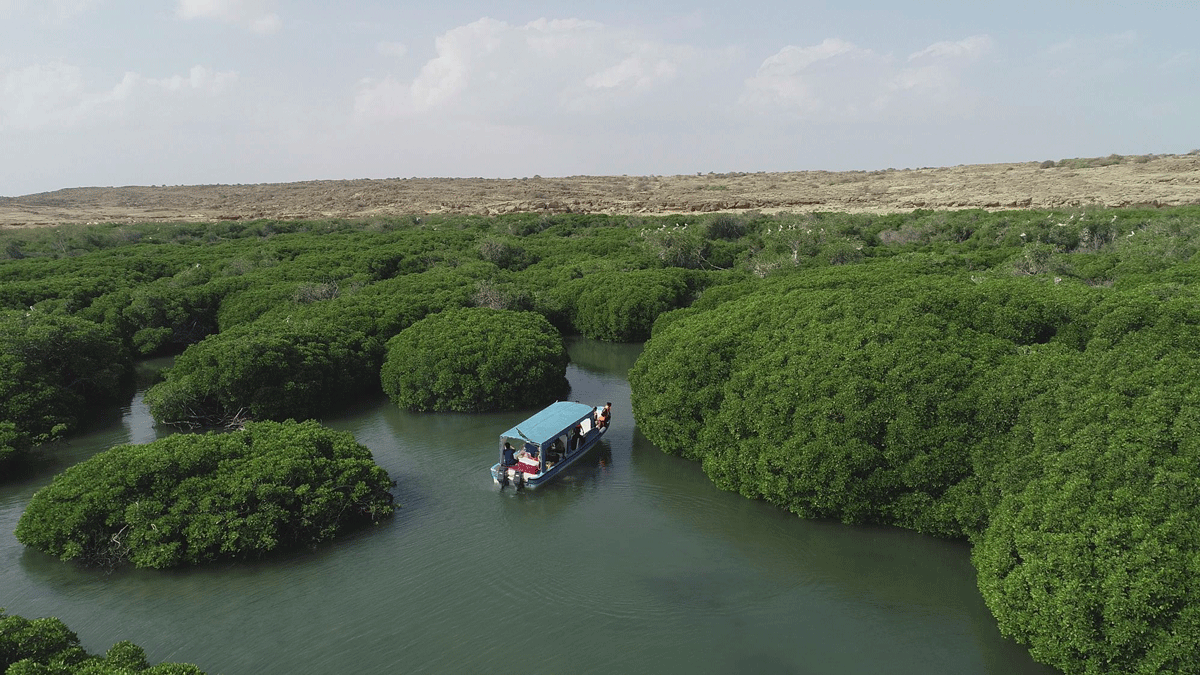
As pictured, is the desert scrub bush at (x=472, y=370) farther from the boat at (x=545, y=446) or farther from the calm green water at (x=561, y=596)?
the calm green water at (x=561, y=596)

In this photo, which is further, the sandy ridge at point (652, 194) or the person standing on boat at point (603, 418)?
the sandy ridge at point (652, 194)

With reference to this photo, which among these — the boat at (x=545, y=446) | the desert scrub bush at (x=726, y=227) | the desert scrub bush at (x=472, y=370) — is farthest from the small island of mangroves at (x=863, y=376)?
the desert scrub bush at (x=726, y=227)

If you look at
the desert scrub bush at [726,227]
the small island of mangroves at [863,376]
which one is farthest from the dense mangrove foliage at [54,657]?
the desert scrub bush at [726,227]

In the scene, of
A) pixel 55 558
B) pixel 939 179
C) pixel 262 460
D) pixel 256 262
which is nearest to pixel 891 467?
pixel 262 460

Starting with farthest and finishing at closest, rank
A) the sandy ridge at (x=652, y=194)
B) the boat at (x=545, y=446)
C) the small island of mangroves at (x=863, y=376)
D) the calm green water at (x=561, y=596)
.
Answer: the sandy ridge at (x=652, y=194) < the boat at (x=545, y=446) < the calm green water at (x=561, y=596) < the small island of mangroves at (x=863, y=376)

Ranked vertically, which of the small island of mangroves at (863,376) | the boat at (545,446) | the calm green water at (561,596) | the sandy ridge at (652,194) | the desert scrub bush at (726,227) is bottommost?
the calm green water at (561,596)

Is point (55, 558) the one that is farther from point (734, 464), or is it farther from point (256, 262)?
point (256, 262)

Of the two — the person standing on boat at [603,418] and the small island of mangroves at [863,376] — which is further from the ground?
the small island of mangroves at [863,376]

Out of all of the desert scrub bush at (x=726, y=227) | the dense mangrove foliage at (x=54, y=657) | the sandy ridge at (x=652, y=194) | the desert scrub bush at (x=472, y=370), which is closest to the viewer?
the dense mangrove foliage at (x=54, y=657)
